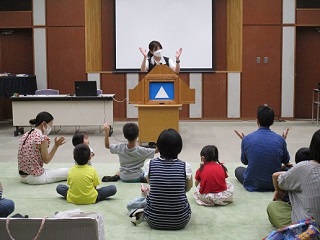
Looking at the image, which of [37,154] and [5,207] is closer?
[5,207]

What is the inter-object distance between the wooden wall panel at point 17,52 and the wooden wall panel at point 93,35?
1413 millimetres

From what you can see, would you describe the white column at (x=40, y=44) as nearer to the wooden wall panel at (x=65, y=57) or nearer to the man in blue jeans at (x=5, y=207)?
the wooden wall panel at (x=65, y=57)

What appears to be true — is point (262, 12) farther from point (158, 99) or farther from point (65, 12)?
point (158, 99)

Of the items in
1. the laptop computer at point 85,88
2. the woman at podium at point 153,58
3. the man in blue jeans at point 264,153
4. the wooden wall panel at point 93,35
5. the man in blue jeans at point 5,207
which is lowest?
the man in blue jeans at point 5,207

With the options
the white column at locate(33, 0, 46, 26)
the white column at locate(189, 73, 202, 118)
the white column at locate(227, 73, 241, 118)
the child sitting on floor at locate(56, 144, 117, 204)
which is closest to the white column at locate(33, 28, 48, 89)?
the white column at locate(33, 0, 46, 26)

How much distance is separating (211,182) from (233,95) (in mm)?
7780

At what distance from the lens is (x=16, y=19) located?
12.6m

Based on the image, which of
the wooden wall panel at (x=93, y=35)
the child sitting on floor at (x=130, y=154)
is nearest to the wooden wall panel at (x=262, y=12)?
the wooden wall panel at (x=93, y=35)

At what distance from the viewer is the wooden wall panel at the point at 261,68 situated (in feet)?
41.2

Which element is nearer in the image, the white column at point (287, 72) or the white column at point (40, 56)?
the white column at point (287, 72)

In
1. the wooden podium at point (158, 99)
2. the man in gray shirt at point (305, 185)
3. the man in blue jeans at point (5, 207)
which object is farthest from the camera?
the wooden podium at point (158, 99)

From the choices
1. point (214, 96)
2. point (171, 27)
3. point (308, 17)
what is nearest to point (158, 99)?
point (214, 96)

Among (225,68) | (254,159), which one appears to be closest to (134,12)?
(225,68)

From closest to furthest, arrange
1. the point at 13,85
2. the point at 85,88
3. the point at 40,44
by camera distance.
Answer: the point at 85,88 → the point at 13,85 → the point at 40,44
